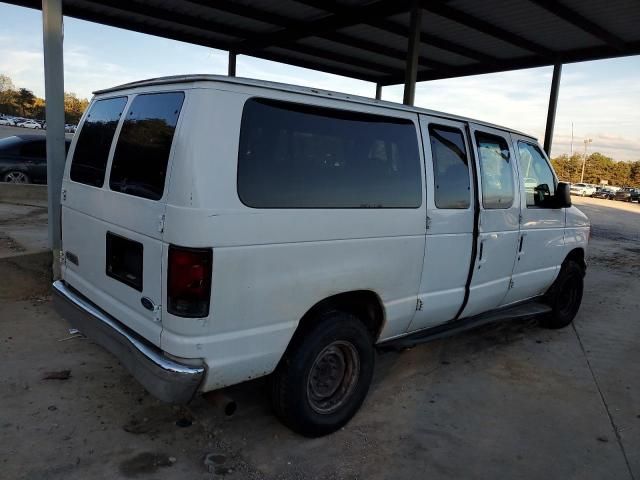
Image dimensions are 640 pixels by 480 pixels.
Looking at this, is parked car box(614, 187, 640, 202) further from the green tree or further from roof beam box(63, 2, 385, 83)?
the green tree

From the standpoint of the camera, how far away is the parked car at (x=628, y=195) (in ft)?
155

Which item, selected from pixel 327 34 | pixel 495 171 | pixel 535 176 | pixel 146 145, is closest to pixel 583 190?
pixel 327 34

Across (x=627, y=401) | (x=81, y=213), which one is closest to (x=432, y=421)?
(x=627, y=401)

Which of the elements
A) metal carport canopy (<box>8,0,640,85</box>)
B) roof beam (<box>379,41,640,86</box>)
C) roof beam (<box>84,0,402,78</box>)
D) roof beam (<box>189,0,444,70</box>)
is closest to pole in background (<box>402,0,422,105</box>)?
metal carport canopy (<box>8,0,640,85</box>)

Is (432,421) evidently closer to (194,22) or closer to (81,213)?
(81,213)

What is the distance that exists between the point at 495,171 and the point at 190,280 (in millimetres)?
2977

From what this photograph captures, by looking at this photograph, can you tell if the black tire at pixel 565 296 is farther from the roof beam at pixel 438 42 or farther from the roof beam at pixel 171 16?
the roof beam at pixel 171 16

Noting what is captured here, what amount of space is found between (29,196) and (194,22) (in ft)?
18.0

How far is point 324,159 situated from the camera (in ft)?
9.77

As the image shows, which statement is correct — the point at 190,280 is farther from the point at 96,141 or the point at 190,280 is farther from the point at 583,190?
the point at 583,190

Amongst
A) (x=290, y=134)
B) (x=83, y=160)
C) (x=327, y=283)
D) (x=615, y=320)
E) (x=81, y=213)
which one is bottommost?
(x=615, y=320)

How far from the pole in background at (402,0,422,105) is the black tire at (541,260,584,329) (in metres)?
5.78

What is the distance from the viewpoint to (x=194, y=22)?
36.0ft

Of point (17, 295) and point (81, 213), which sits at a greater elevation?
point (81, 213)
